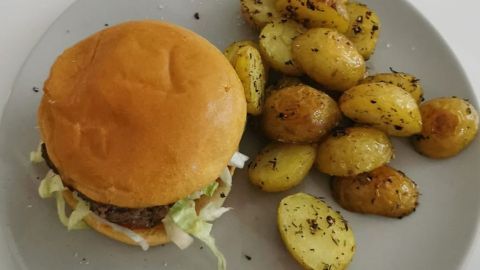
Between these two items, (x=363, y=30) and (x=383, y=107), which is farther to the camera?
(x=363, y=30)

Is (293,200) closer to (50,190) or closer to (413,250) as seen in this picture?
(413,250)

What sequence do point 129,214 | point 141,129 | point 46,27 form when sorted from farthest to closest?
point 46,27 → point 129,214 → point 141,129

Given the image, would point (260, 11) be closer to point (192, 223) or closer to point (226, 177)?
point (226, 177)

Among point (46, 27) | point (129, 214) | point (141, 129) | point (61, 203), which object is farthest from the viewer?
point (46, 27)

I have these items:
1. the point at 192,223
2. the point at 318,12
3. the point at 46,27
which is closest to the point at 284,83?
the point at 318,12

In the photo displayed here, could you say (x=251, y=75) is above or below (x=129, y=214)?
above

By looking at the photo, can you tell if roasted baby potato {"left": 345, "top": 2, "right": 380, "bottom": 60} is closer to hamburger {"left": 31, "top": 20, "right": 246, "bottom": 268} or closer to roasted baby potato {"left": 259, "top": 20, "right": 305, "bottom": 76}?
roasted baby potato {"left": 259, "top": 20, "right": 305, "bottom": 76}

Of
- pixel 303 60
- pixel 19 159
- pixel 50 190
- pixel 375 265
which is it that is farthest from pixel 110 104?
pixel 375 265

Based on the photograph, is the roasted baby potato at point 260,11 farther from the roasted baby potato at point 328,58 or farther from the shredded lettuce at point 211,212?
the shredded lettuce at point 211,212
